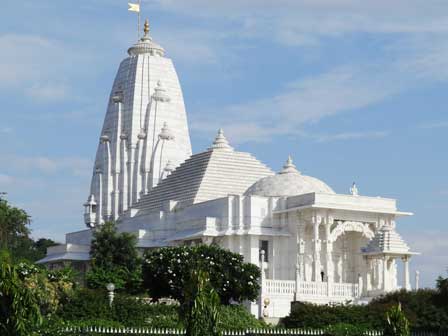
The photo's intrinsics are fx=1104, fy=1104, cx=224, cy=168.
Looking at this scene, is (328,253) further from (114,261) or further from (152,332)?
(152,332)

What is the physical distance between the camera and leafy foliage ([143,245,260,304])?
52.8 m

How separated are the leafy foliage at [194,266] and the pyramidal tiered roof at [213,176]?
23.7 m

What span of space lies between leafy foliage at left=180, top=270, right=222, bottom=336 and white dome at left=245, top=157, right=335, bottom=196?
4217 cm

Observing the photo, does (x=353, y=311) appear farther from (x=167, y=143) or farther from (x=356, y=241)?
(x=167, y=143)

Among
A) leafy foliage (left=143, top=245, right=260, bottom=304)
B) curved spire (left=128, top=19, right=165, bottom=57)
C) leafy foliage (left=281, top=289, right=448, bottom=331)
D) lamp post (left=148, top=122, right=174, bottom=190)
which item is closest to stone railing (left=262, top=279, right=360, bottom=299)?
leafy foliage (left=143, top=245, right=260, bottom=304)

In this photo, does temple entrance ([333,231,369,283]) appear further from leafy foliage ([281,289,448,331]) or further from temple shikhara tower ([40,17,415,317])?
leafy foliage ([281,289,448,331])

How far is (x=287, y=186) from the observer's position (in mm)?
73812

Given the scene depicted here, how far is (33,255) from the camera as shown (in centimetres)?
9581

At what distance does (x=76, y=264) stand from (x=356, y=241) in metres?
22.6

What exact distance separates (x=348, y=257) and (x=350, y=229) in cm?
363

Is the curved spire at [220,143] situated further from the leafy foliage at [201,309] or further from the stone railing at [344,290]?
the leafy foliage at [201,309]

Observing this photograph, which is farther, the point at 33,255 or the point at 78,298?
the point at 33,255

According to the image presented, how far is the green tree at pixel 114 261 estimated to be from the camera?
211ft

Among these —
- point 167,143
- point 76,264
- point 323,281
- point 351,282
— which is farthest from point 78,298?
point 167,143
